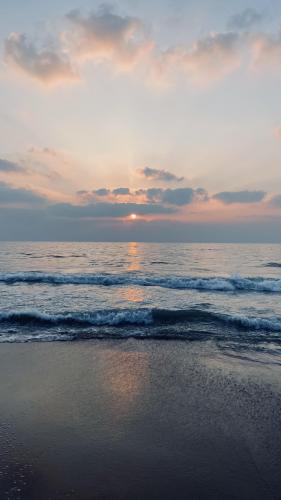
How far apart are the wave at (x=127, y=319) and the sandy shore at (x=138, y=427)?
13.2 ft

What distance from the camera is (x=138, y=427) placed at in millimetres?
5742

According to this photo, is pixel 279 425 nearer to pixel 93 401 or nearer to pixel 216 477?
pixel 216 477

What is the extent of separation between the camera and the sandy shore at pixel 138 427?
4348mm

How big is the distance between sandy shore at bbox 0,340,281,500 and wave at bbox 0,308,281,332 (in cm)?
403

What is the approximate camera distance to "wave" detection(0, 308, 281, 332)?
42.9 ft

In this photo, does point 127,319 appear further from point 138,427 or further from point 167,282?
point 167,282

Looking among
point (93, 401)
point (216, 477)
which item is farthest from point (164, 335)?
point (216, 477)

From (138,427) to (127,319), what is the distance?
8.13 metres

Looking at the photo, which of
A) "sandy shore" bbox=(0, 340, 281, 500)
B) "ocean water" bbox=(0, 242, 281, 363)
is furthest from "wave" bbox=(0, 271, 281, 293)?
"sandy shore" bbox=(0, 340, 281, 500)

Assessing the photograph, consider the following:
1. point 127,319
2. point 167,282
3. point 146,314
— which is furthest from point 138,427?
point 167,282

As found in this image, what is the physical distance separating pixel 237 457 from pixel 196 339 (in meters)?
6.18

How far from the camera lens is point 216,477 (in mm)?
4500

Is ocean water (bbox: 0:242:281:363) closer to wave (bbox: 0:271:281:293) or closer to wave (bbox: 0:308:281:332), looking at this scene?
wave (bbox: 0:308:281:332)

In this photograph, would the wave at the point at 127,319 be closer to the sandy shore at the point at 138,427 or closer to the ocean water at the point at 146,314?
the ocean water at the point at 146,314
